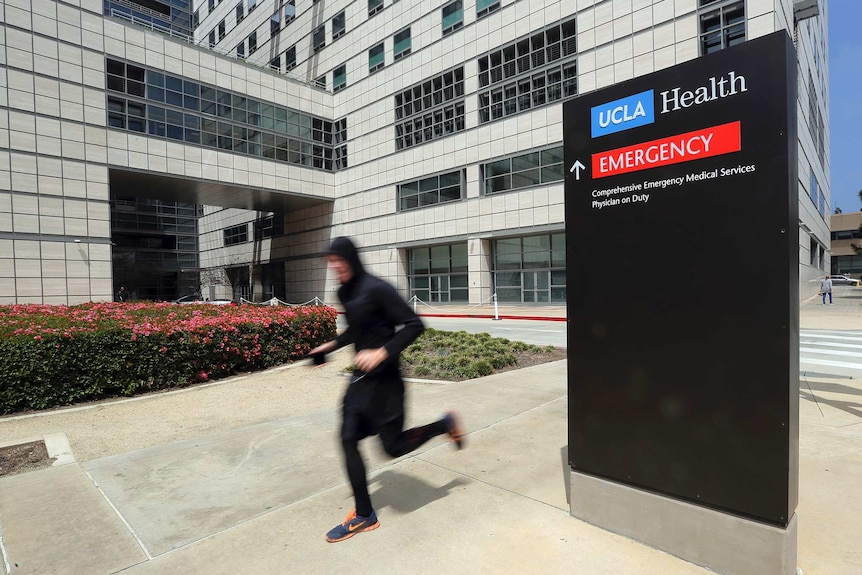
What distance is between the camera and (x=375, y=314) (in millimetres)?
3018

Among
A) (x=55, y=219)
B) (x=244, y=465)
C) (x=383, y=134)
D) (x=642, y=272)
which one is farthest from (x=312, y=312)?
(x=383, y=134)

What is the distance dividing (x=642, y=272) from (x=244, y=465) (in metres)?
3.59

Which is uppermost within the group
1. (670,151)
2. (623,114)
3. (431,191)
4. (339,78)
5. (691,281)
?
(339,78)

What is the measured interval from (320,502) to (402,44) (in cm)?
3606

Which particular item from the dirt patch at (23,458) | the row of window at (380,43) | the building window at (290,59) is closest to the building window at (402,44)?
the row of window at (380,43)

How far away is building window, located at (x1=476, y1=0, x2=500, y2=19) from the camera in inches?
1147

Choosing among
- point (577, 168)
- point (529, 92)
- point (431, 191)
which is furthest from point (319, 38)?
point (577, 168)

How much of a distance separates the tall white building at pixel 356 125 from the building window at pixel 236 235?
7.99 m

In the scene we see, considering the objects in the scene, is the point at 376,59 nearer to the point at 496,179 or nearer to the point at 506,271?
the point at 496,179

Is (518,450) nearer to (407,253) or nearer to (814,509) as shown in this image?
(814,509)

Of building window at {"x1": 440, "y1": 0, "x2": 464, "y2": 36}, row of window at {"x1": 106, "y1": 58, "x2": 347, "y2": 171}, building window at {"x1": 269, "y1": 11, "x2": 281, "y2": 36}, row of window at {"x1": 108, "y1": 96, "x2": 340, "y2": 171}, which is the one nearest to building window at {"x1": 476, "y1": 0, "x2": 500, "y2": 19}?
building window at {"x1": 440, "y1": 0, "x2": 464, "y2": 36}

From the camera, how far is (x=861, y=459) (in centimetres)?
405

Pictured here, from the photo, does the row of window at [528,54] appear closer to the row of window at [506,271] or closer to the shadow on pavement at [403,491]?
the row of window at [506,271]

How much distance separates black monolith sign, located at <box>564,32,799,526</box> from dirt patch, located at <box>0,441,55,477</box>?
4.72m
